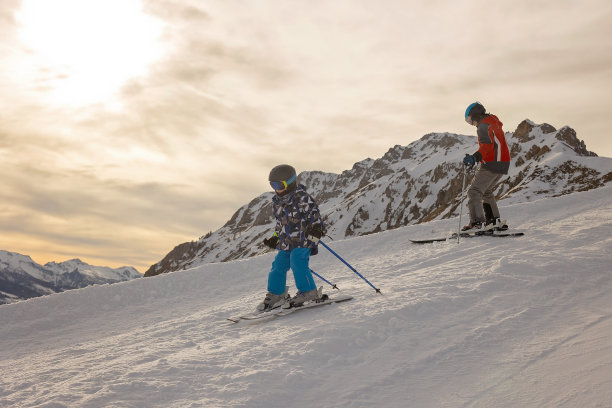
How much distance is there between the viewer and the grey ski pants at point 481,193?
30.5ft

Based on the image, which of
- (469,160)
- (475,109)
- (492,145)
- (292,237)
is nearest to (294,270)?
(292,237)

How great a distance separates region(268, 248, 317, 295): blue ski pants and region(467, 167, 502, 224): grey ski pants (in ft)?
16.3

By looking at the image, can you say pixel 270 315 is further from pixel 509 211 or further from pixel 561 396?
pixel 509 211

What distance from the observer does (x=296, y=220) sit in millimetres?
6340

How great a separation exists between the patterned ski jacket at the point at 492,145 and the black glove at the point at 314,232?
15.7 ft

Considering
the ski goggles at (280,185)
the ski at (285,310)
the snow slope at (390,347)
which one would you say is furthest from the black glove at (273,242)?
the snow slope at (390,347)

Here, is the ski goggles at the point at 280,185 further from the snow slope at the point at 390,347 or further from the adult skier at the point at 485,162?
the adult skier at the point at 485,162

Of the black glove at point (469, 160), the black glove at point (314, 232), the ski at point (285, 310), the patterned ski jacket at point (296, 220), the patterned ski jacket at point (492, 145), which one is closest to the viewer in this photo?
the ski at point (285, 310)

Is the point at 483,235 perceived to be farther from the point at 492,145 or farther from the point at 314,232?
the point at 314,232

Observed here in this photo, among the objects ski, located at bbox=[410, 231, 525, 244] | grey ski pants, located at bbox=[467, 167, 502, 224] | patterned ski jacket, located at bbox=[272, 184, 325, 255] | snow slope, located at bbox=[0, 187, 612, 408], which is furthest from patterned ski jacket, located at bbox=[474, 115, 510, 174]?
patterned ski jacket, located at bbox=[272, 184, 325, 255]

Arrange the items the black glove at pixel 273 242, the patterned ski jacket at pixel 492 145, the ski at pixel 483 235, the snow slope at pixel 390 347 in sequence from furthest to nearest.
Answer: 1. the patterned ski jacket at pixel 492 145
2. the ski at pixel 483 235
3. the black glove at pixel 273 242
4. the snow slope at pixel 390 347

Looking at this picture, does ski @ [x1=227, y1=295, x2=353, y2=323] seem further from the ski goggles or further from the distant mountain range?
the distant mountain range

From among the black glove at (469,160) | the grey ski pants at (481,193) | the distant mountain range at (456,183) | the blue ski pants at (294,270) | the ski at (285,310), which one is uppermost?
the distant mountain range at (456,183)

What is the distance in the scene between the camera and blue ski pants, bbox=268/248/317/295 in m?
6.17
